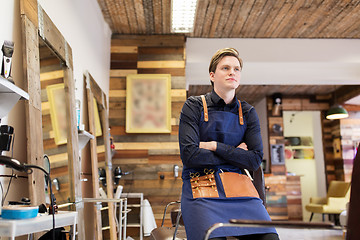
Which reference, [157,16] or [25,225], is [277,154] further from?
[25,225]

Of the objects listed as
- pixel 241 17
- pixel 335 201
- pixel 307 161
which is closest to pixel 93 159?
pixel 241 17

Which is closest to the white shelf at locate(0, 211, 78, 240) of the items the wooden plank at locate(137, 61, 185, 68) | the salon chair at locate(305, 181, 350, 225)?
the wooden plank at locate(137, 61, 185, 68)

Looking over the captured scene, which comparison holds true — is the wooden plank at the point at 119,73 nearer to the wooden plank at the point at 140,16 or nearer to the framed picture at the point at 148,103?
the framed picture at the point at 148,103

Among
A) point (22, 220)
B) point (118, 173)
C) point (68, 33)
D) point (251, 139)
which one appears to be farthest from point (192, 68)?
point (22, 220)

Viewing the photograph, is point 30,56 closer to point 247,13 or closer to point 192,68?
point 247,13

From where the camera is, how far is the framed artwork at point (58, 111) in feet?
8.75

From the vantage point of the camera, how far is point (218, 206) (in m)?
1.49

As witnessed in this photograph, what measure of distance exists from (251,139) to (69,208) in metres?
1.84

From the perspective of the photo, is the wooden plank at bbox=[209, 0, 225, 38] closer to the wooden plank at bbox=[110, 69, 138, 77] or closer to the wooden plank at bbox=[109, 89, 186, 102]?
the wooden plank at bbox=[109, 89, 186, 102]

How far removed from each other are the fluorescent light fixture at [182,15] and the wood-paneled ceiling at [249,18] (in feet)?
0.58

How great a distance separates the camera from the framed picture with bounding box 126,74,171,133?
217 inches

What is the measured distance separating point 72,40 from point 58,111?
1.02 meters

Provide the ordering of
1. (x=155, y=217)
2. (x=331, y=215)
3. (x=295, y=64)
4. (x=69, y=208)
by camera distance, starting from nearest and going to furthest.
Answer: (x=69, y=208)
(x=155, y=217)
(x=295, y=64)
(x=331, y=215)

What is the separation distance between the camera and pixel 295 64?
6262 mm
